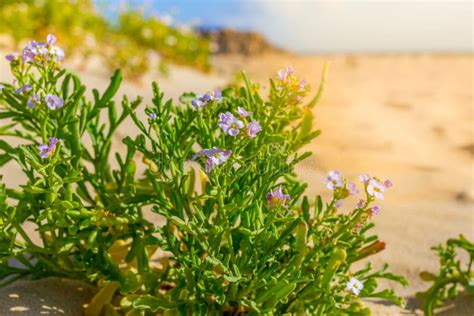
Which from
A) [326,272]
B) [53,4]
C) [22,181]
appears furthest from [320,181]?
[53,4]

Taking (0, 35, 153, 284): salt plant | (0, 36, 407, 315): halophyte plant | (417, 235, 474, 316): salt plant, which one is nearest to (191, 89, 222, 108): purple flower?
(0, 36, 407, 315): halophyte plant

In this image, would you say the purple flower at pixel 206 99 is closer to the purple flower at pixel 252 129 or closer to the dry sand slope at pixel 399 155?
the purple flower at pixel 252 129

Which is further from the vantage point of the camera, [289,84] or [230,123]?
[289,84]

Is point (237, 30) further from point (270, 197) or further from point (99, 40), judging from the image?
point (270, 197)

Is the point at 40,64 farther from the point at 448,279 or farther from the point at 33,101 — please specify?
the point at 448,279

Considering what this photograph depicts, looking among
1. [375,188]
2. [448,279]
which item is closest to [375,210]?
[375,188]

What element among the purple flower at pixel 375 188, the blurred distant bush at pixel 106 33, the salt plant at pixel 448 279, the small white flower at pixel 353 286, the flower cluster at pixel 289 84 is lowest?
the small white flower at pixel 353 286

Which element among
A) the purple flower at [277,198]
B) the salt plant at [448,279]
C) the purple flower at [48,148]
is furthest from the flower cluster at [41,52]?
the salt plant at [448,279]

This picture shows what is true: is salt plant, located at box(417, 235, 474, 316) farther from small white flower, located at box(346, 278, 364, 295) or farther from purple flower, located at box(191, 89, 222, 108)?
purple flower, located at box(191, 89, 222, 108)
